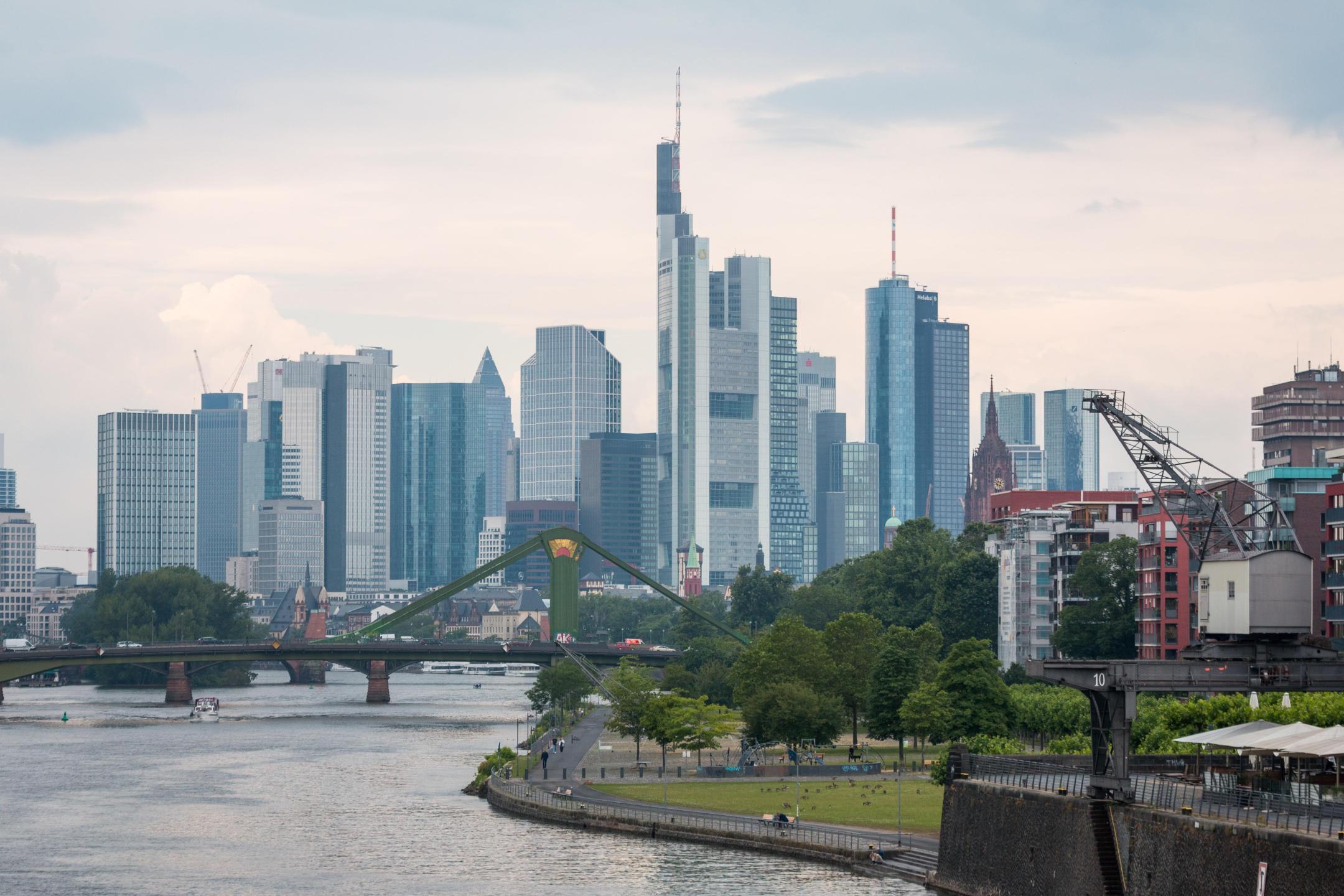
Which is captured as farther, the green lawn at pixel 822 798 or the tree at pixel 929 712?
the tree at pixel 929 712

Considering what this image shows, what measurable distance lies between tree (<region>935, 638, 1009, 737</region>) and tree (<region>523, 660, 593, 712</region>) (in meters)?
68.5

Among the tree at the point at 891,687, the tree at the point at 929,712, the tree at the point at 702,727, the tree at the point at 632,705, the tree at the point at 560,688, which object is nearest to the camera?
the tree at the point at 929,712

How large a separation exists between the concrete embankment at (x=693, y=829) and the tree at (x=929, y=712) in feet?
71.2

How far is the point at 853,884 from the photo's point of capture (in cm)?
7538

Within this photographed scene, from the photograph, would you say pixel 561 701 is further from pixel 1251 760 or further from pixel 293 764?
pixel 1251 760

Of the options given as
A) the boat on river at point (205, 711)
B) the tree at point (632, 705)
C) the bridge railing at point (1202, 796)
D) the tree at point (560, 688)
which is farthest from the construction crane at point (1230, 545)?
the boat on river at point (205, 711)

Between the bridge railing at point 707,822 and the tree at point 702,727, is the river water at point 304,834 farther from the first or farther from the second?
the tree at point 702,727

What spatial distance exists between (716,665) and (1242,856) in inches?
4720

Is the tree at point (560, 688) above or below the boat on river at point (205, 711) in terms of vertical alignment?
above

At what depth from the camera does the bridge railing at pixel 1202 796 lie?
182 ft

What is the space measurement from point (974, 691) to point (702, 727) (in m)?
18.7

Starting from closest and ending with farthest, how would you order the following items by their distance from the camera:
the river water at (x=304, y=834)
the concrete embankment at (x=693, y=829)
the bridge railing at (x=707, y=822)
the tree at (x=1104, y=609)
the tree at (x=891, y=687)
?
1. the river water at (x=304, y=834)
2. the concrete embankment at (x=693, y=829)
3. the bridge railing at (x=707, y=822)
4. the tree at (x=891, y=687)
5. the tree at (x=1104, y=609)

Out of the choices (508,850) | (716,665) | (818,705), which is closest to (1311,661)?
(508,850)

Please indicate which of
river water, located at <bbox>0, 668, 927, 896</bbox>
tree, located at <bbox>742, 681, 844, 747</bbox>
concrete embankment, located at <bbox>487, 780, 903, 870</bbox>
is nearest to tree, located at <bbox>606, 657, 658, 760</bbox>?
tree, located at <bbox>742, 681, 844, 747</bbox>
